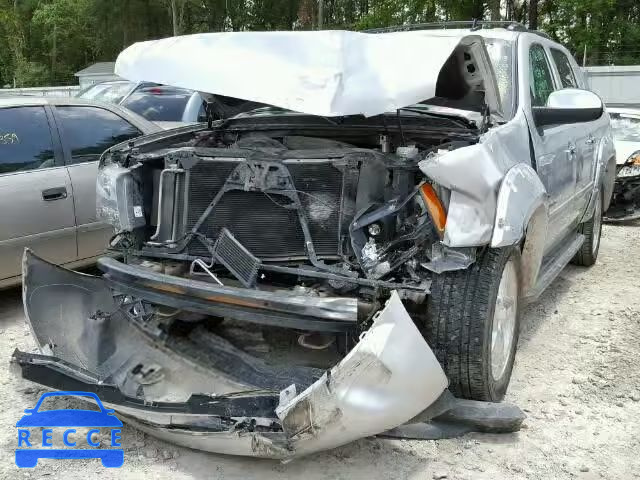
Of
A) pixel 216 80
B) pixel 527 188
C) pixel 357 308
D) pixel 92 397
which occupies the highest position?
pixel 216 80

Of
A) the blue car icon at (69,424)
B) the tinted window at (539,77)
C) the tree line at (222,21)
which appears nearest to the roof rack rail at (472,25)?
the tinted window at (539,77)

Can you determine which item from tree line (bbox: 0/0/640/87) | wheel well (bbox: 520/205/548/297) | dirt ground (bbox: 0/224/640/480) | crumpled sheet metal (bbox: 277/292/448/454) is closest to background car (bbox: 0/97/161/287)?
dirt ground (bbox: 0/224/640/480)

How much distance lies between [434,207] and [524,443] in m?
1.22

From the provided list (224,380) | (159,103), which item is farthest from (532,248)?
(159,103)

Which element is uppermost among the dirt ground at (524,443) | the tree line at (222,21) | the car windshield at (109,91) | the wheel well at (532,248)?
the tree line at (222,21)

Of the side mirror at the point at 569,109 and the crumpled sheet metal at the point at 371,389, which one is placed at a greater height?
the side mirror at the point at 569,109

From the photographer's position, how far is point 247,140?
398cm

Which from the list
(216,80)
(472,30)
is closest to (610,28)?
(472,30)

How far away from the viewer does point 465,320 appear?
9.84 ft

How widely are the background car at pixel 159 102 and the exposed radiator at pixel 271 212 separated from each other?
194 inches

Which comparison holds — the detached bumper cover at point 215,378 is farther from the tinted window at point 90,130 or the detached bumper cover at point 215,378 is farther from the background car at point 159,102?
the background car at point 159,102

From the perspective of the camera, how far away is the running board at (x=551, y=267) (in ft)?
12.8

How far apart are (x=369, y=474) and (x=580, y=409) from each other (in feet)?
4.33

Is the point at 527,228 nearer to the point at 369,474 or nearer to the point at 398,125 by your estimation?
the point at 398,125
